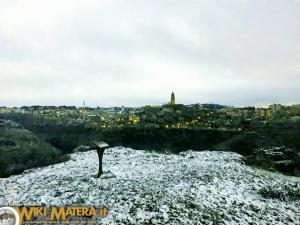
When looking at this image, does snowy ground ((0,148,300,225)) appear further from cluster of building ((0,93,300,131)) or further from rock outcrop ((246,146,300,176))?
cluster of building ((0,93,300,131))

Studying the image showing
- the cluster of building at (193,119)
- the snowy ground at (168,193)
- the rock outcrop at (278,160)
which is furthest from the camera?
the cluster of building at (193,119)

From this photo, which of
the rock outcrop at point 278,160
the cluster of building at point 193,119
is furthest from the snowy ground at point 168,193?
A: the cluster of building at point 193,119

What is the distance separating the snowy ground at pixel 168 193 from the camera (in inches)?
461

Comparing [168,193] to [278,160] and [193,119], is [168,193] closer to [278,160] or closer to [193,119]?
[278,160]

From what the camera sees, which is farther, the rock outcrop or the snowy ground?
the rock outcrop

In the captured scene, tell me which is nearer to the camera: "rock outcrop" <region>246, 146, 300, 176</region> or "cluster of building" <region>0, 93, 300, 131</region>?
"rock outcrop" <region>246, 146, 300, 176</region>

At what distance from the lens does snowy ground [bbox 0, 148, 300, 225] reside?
1171 centimetres

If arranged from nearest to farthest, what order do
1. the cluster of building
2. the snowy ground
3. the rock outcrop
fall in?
the snowy ground < the rock outcrop < the cluster of building

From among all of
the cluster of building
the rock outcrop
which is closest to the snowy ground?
the rock outcrop

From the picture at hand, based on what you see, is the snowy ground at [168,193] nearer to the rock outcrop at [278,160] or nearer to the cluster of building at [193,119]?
the rock outcrop at [278,160]

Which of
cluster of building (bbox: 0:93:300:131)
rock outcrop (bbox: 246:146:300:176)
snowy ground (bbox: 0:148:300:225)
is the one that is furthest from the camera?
cluster of building (bbox: 0:93:300:131)

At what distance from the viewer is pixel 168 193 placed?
1377cm

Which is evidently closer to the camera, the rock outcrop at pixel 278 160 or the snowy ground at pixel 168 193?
the snowy ground at pixel 168 193

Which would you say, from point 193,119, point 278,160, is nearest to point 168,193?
point 278,160
